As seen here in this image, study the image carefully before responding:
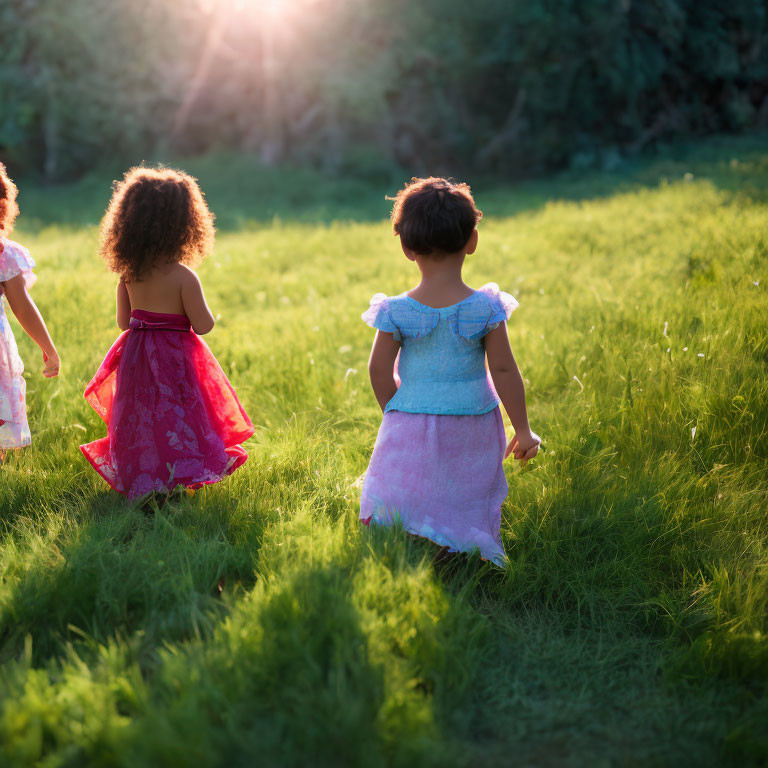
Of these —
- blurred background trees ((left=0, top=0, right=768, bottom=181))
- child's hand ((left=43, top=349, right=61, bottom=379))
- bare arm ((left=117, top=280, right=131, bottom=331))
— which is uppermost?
blurred background trees ((left=0, top=0, right=768, bottom=181))

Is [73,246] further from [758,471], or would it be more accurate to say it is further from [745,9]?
[745,9]

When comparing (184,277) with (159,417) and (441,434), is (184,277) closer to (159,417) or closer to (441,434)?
(159,417)

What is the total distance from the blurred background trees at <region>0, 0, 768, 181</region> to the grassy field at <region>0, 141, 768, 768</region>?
12.9 m

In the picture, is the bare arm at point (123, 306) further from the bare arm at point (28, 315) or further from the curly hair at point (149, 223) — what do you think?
the bare arm at point (28, 315)

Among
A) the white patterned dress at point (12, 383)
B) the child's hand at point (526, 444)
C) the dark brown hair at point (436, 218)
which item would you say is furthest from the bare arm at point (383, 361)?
the white patterned dress at point (12, 383)

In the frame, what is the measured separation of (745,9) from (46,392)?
65.2ft

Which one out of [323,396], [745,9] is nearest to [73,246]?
[323,396]

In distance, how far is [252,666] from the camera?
2.09 metres

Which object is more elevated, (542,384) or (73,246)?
(73,246)

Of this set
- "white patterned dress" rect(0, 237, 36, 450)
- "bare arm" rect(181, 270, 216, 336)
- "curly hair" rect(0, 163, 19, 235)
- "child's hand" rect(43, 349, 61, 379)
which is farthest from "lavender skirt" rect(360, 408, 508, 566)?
"curly hair" rect(0, 163, 19, 235)

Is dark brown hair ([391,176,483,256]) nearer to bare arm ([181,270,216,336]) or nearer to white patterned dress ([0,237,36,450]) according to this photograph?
bare arm ([181,270,216,336])

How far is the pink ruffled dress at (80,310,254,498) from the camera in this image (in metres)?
3.23

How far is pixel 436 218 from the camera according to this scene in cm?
263

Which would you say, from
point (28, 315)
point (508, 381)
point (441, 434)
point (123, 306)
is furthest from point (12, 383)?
point (508, 381)
